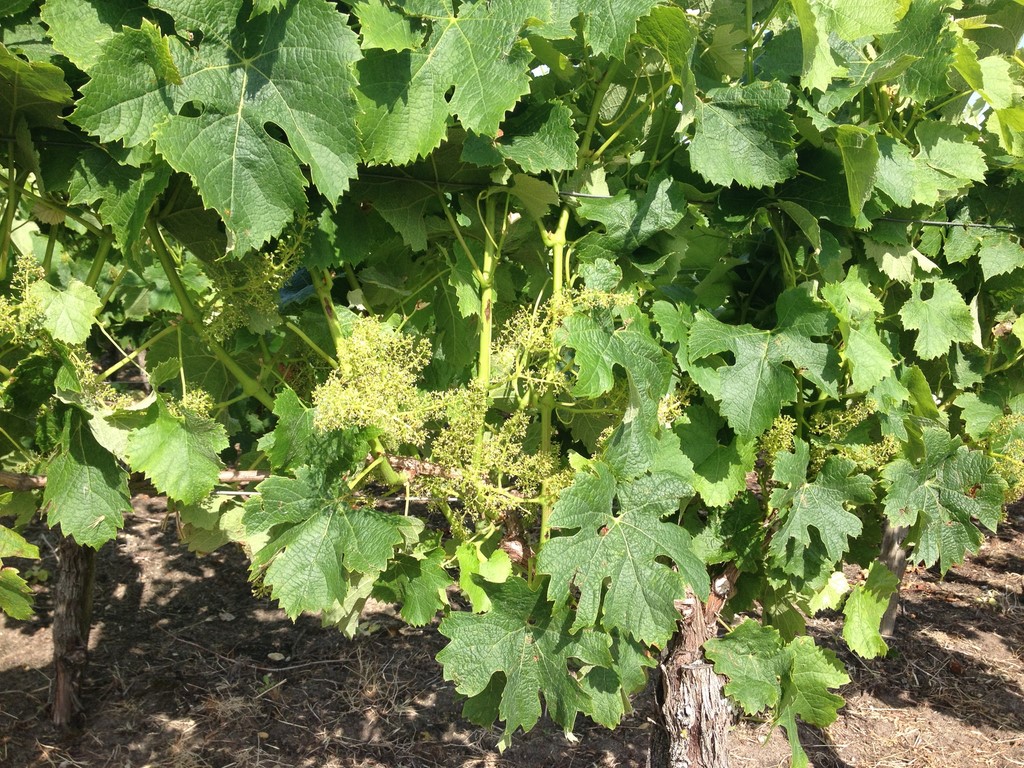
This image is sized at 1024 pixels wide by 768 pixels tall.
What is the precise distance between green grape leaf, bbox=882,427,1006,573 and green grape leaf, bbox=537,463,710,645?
80 cm

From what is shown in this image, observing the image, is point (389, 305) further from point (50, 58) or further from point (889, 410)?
point (889, 410)

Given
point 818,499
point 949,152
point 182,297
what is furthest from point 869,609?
point 182,297

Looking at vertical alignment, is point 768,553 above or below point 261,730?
above

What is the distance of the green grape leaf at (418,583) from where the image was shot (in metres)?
1.76

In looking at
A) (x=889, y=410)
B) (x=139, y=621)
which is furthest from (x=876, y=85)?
(x=139, y=621)

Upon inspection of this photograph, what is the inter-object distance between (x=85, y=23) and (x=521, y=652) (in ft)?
4.60

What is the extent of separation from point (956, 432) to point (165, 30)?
2.87 m

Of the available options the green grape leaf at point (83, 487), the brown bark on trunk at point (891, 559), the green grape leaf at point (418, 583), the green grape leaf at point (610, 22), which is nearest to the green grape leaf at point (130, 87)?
the green grape leaf at point (83, 487)

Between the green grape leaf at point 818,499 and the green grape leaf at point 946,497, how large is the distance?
0.52ft

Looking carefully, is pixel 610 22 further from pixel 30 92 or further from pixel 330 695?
pixel 330 695

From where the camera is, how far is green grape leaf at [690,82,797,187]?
1.68m

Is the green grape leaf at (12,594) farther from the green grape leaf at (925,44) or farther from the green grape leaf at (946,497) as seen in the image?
the green grape leaf at (925,44)

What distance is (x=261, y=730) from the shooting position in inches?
156

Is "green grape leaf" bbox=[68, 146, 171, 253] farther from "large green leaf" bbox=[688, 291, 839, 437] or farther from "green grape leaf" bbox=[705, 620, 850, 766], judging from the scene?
"green grape leaf" bbox=[705, 620, 850, 766]
